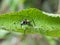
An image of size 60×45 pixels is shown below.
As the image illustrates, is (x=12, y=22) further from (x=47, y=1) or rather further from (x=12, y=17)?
(x=47, y=1)

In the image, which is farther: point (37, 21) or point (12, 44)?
point (37, 21)

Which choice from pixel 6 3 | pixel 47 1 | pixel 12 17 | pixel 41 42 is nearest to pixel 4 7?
pixel 6 3

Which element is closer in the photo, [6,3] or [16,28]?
[16,28]

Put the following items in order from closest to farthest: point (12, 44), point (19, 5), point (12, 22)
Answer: point (12, 44)
point (12, 22)
point (19, 5)

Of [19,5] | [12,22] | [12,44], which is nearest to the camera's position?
[12,44]

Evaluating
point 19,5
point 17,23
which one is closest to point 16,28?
point 17,23

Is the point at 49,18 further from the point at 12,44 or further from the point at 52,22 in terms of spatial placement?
the point at 12,44

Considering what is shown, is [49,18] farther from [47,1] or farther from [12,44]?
[47,1]
